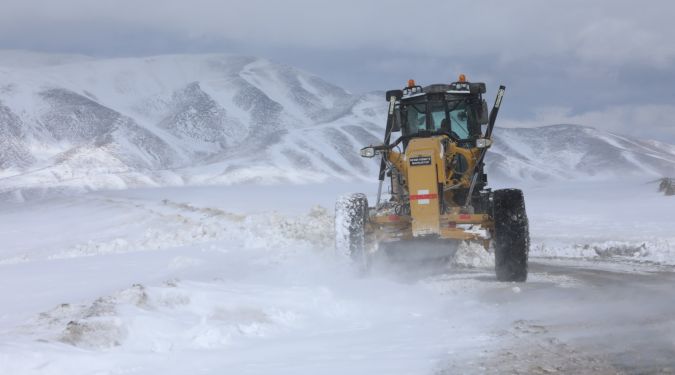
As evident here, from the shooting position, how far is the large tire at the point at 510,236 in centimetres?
775

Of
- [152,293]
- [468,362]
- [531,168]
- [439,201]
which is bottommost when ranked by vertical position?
[468,362]

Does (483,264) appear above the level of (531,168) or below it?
below

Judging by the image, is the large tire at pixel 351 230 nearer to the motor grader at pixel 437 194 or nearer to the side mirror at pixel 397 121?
the motor grader at pixel 437 194

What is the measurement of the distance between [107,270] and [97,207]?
65.5 ft

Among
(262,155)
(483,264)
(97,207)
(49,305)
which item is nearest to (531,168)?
(262,155)

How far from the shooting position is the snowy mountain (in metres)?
81.7

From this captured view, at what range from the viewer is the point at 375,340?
4957mm

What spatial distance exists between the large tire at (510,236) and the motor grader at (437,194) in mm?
12

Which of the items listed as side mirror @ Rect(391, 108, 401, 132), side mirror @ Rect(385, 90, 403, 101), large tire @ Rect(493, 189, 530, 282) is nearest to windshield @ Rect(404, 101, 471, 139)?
side mirror @ Rect(391, 108, 401, 132)

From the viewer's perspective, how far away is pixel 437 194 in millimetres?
8133

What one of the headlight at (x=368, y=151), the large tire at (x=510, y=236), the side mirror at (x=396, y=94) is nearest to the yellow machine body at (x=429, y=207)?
the large tire at (x=510, y=236)

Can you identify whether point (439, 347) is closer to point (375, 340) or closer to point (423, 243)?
point (375, 340)

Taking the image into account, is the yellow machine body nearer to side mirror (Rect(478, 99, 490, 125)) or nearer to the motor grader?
the motor grader

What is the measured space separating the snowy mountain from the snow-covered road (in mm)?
63652
